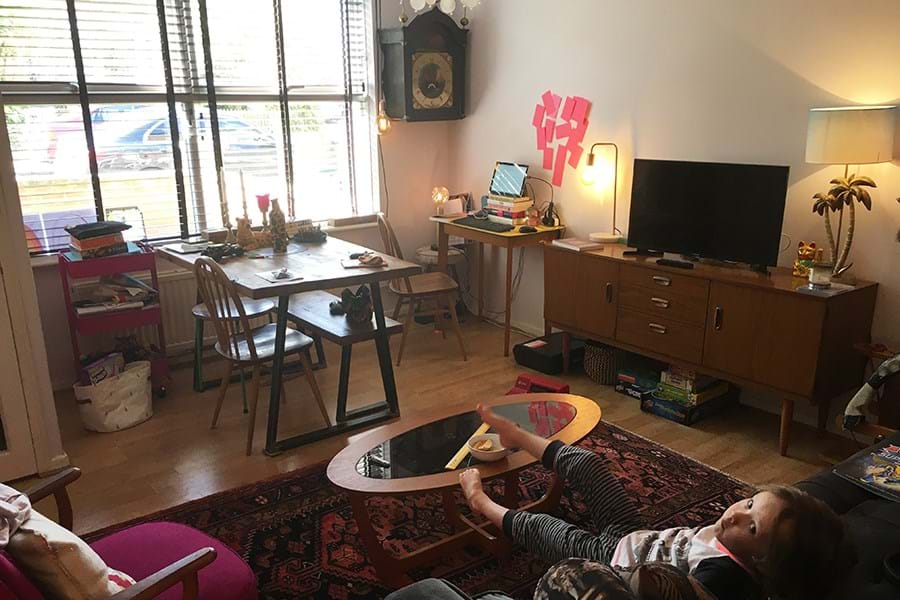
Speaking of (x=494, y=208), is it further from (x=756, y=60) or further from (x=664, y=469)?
(x=664, y=469)

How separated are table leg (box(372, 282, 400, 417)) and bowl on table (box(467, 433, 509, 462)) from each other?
1.19 meters

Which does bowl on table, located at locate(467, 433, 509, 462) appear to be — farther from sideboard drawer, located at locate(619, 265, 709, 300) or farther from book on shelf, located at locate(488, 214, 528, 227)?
book on shelf, located at locate(488, 214, 528, 227)

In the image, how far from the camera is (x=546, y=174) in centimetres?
459

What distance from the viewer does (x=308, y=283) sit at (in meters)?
3.14

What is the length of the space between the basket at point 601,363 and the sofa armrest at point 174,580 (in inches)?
107

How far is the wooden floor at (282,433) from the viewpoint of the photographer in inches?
115

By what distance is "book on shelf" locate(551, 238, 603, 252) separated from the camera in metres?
3.90

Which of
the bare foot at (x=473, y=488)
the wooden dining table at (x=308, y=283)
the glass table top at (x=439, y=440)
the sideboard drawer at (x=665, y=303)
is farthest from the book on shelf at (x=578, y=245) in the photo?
the bare foot at (x=473, y=488)

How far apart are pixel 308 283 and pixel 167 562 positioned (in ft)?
5.04

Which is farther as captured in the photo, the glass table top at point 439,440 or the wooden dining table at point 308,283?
the wooden dining table at point 308,283

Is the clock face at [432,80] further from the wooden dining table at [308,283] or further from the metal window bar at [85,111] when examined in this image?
the metal window bar at [85,111]

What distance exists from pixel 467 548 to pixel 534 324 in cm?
252

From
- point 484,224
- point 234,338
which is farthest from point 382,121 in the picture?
point 234,338

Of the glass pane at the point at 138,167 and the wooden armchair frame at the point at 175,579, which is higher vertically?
the glass pane at the point at 138,167
